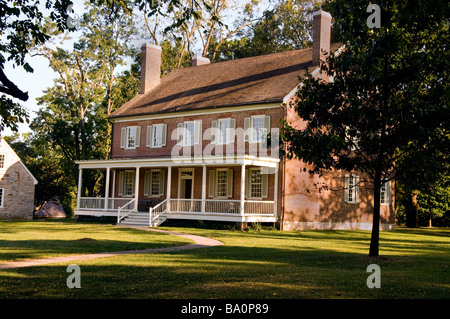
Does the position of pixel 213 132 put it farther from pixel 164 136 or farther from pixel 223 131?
pixel 164 136

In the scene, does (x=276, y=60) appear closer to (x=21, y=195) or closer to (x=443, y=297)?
(x=21, y=195)

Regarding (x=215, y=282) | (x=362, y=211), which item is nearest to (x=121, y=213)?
(x=362, y=211)

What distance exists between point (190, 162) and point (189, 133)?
388cm

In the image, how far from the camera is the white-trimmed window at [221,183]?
30266 mm

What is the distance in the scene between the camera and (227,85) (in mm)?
33031

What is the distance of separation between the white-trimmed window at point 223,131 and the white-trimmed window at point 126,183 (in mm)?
7314

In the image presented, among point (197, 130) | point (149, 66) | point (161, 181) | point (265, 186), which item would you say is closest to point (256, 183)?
point (265, 186)

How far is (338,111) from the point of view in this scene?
47.4 feet

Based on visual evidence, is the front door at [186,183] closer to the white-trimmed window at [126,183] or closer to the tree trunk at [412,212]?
the white-trimmed window at [126,183]

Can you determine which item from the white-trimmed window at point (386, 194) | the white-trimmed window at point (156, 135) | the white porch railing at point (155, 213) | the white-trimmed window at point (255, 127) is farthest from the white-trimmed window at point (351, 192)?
the white-trimmed window at point (156, 135)

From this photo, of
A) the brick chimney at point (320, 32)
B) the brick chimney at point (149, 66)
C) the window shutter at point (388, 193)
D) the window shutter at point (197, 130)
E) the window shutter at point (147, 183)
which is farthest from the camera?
the brick chimney at point (149, 66)

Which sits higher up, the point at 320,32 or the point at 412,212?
the point at 320,32

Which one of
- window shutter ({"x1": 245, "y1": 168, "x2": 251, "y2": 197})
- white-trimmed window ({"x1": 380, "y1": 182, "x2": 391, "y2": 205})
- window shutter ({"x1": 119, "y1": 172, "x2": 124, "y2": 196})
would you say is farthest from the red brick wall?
white-trimmed window ({"x1": 380, "y1": 182, "x2": 391, "y2": 205})

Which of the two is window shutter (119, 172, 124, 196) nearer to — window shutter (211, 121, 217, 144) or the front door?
the front door
